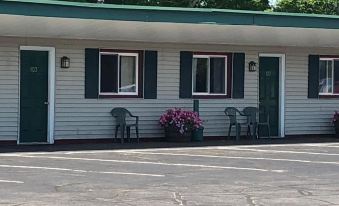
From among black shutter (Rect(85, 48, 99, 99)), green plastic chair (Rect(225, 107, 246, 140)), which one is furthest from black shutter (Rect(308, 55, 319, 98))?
black shutter (Rect(85, 48, 99, 99))

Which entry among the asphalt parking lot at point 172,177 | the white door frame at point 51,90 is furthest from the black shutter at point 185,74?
the white door frame at point 51,90

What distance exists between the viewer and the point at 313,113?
20734 mm

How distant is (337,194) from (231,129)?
Answer: 9.46 m

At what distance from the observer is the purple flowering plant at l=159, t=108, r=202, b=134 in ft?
60.1

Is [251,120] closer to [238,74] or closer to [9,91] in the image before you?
[238,74]

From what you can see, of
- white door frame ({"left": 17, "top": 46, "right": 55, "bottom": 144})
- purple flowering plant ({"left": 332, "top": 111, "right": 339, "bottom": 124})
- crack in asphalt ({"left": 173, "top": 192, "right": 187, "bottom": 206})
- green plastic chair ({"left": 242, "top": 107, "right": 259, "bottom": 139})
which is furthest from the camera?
purple flowering plant ({"left": 332, "top": 111, "right": 339, "bottom": 124})

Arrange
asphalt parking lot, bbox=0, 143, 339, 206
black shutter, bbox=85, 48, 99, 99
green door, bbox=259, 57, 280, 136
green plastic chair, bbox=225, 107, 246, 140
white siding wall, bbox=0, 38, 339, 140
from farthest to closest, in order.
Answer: green door, bbox=259, 57, 280, 136 < green plastic chair, bbox=225, 107, 246, 140 < black shutter, bbox=85, 48, 99, 99 < white siding wall, bbox=0, 38, 339, 140 < asphalt parking lot, bbox=0, 143, 339, 206

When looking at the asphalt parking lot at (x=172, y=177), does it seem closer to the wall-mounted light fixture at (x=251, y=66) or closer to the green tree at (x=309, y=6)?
the wall-mounted light fixture at (x=251, y=66)

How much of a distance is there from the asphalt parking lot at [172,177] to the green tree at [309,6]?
20.8m

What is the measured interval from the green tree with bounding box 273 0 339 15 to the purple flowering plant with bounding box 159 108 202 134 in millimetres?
19063

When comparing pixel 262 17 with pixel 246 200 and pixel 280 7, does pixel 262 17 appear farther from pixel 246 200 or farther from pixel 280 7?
pixel 280 7

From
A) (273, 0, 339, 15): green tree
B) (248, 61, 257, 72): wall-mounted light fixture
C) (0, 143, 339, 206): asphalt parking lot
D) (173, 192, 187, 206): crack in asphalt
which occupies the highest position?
(273, 0, 339, 15): green tree

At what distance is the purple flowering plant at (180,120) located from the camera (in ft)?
60.1

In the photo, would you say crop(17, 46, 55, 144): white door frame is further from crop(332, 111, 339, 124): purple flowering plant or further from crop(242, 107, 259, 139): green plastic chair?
crop(332, 111, 339, 124): purple flowering plant
